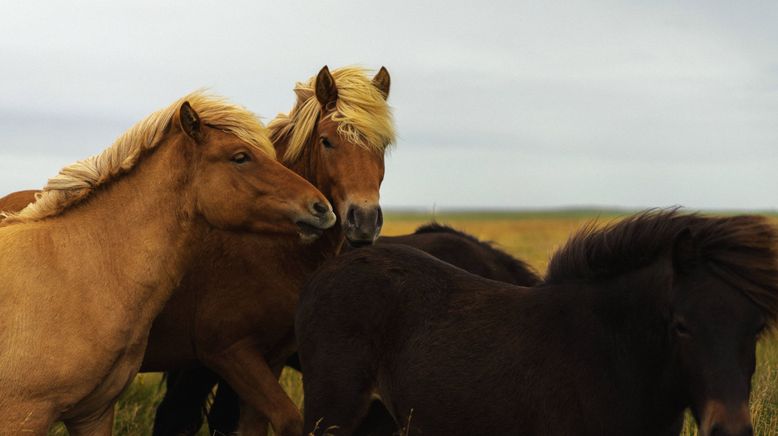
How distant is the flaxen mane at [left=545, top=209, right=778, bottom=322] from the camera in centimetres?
373

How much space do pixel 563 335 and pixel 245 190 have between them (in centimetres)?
190

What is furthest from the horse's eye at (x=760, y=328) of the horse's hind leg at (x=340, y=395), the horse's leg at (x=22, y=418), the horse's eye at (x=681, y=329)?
the horse's leg at (x=22, y=418)

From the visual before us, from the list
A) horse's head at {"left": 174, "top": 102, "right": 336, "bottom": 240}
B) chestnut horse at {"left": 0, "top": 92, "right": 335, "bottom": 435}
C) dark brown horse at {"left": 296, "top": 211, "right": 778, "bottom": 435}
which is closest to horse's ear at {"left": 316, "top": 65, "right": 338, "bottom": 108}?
chestnut horse at {"left": 0, "top": 92, "right": 335, "bottom": 435}

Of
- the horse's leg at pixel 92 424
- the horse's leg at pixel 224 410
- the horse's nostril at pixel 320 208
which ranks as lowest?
the horse's leg at pixel 224 410

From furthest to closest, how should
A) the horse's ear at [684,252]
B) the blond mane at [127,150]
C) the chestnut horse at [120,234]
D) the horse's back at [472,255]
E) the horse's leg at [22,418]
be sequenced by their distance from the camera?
the horse's back at [472,255] < the blond mane at [127,150] < the chestnut horse at [120,234] < the horse's leg at [22,418] < the horse's ear at [684,252]

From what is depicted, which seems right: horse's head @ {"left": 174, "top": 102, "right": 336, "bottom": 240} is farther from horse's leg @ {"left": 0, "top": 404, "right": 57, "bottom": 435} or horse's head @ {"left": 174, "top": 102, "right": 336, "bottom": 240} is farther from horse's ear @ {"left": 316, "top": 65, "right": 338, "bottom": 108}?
horse's leg @ {"left": 0, "top": 404, "right": 57, "bottom": 435}

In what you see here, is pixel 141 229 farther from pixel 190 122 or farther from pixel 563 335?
pixel 563 335

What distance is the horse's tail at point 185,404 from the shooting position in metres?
6.49

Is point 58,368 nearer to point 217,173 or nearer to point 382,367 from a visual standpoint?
point 217,173

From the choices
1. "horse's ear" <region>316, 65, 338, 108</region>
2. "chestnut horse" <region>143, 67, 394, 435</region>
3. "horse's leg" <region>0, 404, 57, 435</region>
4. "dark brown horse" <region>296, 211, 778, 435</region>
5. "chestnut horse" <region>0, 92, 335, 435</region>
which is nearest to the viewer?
"dark brown horse" <region>296, 211, 778, 435</region>

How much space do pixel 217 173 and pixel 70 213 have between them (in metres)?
0.88

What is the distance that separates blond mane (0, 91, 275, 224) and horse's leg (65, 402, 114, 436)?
45.1 inches

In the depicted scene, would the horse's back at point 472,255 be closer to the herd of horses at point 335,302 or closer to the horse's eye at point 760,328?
the herd of horses at point 335,302

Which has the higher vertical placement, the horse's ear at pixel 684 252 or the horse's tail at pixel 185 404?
the horse's ear at pixel 684 252
